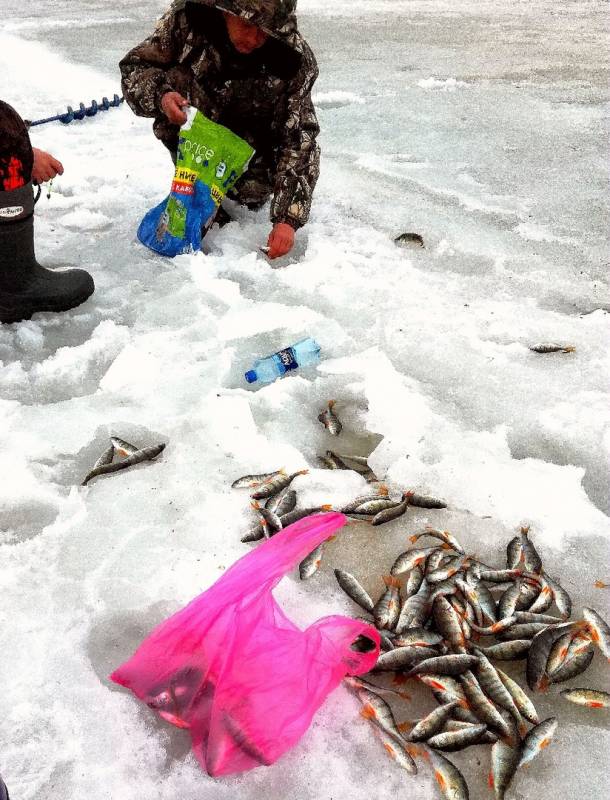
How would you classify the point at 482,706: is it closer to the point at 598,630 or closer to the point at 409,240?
the point at 598,630

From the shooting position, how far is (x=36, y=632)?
2.10 meters

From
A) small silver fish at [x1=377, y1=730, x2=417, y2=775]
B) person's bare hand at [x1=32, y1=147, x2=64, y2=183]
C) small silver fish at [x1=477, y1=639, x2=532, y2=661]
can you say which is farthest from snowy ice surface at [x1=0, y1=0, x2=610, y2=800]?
person's bare hand at [x1=32, y1=147, x2=64, y2=183]

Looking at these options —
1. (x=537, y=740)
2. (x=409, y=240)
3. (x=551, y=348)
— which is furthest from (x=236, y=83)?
(x=537, y=740)

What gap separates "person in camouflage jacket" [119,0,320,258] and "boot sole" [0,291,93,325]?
1.30 metres

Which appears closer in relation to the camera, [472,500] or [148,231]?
[472,500]

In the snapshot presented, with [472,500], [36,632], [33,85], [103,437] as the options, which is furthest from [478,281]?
[33,85]

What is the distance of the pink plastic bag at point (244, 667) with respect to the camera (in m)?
1.73

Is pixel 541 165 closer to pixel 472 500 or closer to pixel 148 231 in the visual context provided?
pixel 148 231

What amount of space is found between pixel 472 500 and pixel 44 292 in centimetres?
263

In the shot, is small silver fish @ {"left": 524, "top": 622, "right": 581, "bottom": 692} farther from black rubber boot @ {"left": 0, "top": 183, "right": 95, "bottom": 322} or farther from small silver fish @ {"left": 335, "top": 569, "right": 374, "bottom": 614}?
black rubber boot @ {"left": 0, "top": 183, "right": 95, "bottom": 322}

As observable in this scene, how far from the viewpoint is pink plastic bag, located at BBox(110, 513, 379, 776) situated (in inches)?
68.0

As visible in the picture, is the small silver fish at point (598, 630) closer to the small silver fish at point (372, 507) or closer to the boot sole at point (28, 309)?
the small silver fish at point (372, 507)

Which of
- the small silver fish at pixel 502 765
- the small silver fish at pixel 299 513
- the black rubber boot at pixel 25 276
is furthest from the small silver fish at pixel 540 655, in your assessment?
Result: the black rubber boot at pixel 25 276

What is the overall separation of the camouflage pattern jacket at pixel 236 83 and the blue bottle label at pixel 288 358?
1.19 meters
